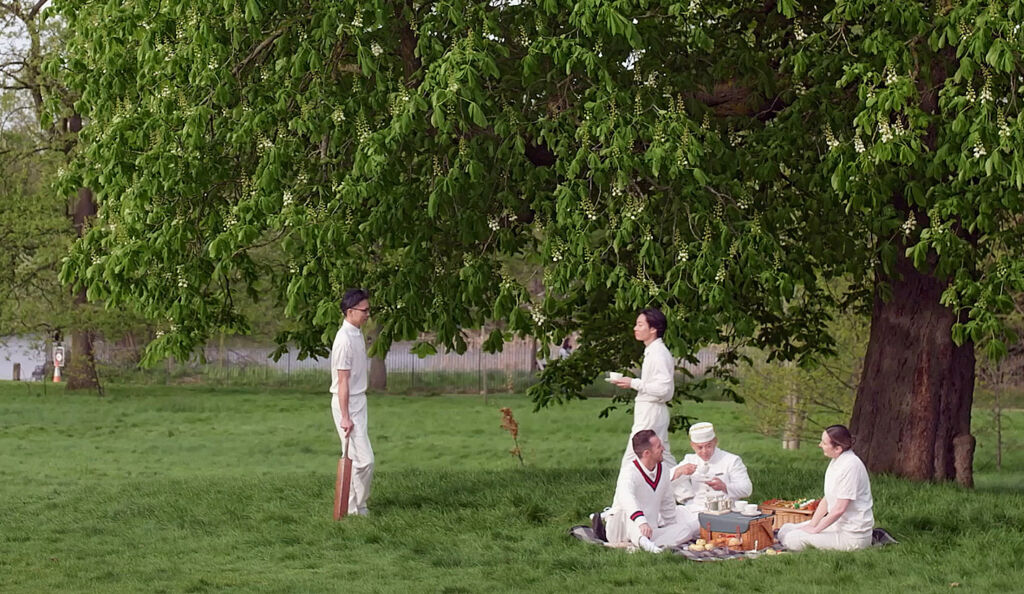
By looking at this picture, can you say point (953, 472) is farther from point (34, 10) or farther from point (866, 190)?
point (34, 10)

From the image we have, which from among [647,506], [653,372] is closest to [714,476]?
[653,372]

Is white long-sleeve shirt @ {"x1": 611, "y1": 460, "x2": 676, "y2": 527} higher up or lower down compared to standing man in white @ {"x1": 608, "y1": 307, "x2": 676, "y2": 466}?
lower down

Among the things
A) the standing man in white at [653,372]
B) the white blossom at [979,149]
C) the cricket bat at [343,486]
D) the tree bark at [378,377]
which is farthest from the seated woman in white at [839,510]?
the tree bark at [378,377]

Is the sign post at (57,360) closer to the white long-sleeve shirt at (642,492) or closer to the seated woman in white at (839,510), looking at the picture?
the white long-sleeve shirt at (642,492)

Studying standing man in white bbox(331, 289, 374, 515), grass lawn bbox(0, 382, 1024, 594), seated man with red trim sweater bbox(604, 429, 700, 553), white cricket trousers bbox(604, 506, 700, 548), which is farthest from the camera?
standing man in white bbox(331, 289, 374, 515)

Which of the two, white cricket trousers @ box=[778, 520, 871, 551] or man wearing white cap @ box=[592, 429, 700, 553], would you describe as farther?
white cricket trousers @ box=[778, 520, 871, 551]

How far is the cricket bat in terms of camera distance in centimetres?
1330

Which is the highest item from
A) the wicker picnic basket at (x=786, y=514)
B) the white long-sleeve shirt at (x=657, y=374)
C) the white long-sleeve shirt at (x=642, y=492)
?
the white long-sleeve shirt at (x=657, y=374)

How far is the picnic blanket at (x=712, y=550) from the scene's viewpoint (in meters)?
11.0

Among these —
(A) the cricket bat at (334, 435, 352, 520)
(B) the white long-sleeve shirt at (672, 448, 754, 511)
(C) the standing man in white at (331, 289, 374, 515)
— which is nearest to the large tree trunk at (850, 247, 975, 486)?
(B) the white long-sleeve shirt at (672, 448, 754, 511)

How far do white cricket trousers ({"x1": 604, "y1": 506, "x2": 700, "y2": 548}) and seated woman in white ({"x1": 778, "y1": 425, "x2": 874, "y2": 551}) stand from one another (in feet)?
2.53

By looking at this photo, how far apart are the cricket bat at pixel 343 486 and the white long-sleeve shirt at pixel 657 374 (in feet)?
10.1

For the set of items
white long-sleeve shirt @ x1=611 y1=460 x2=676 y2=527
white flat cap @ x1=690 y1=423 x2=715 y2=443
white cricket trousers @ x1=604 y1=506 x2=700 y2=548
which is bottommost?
white cricket trousers @ x1=604 y1=506 x2=700 y2=548

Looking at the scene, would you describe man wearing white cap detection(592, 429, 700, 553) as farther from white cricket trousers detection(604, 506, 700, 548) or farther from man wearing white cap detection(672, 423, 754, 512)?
man wearing white cap detection(672, 423, 754, 512)
